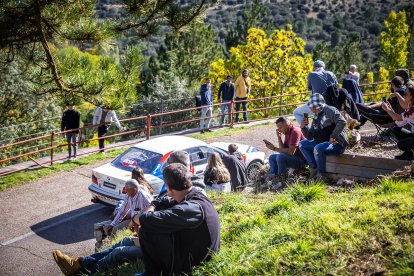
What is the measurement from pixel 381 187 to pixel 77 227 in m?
6.72

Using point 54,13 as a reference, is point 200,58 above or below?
below

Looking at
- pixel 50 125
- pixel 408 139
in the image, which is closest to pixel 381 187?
pixel 408 139

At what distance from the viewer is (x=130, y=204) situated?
8094 millimetres

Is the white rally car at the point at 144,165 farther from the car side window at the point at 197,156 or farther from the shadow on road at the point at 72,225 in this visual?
the shadow on road at the point at 72,225

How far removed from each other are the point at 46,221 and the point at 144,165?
2.59 m

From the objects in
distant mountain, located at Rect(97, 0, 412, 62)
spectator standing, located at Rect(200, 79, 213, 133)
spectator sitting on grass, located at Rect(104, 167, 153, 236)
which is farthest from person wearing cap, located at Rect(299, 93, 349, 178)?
distant mountain, located at Rect(97, 0, 412, 62)

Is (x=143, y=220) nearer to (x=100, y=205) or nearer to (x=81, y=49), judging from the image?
(x=81, y=49)

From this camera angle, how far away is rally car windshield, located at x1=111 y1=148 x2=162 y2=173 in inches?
441

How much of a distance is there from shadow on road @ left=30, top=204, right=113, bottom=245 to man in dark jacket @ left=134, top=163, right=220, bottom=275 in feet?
17.7

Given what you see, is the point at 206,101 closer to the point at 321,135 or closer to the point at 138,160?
the point at 138,160

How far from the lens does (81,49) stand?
25.5 feet

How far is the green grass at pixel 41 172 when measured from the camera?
1379cm

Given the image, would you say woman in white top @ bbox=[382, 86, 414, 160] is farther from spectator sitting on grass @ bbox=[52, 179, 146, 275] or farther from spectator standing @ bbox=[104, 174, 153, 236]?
spectator sitting on grass @ bbox=[52, 179, 146, 275]

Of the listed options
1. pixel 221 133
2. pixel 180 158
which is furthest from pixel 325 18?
pixel 180 158
